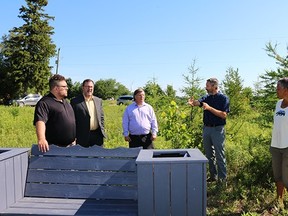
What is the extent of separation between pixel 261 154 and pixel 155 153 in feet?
8.16

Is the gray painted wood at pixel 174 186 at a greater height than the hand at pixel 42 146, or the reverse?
the hand at pixel 42 146

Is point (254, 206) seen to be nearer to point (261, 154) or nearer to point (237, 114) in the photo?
point (261, 154)

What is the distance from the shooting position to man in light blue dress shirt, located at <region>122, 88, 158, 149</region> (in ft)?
16.3

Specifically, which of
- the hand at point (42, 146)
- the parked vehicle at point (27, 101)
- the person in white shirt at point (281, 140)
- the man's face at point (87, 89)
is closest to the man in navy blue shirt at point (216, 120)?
the person in white shirt at point (281, 140)

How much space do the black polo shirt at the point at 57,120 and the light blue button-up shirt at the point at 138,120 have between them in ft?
3.98

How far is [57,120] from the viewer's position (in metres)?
3.78

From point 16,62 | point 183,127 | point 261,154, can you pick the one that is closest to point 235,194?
point 261,154

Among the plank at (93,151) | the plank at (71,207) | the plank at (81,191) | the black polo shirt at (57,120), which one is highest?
the black polo shirt at (57,120)

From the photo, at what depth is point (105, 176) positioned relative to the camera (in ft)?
11.2

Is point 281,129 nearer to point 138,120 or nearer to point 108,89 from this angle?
point 138,120

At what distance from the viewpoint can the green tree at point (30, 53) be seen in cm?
3900

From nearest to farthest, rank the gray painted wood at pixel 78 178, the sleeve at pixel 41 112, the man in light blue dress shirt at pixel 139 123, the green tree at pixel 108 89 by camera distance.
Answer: the gray painted wood at pixel 78 178
the sleeve at pixel 41 112
the man in light blue dress shirt at pixel 139 123
the green tree at pixel 108 89

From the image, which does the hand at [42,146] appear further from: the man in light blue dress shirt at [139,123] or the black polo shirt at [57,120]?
the man in light blue dress shirt at [139,123]

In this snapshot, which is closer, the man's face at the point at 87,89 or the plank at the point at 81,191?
the plank at the point at 81,191
